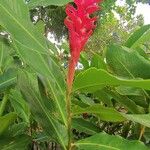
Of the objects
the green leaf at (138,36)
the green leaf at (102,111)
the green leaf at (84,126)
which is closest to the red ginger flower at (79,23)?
the green leaf at (102,111)

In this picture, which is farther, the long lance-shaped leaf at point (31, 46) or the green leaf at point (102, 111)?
the green leaf at point (102, 111)

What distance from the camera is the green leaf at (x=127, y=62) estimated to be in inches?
50.3

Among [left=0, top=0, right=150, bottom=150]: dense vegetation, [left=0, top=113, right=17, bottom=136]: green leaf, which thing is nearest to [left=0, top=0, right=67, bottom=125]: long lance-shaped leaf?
[left=0, top=0, right=150, bottom=150]: dense vegetation

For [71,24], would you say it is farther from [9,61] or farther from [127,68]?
[9,61]

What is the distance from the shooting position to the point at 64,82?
121 cm

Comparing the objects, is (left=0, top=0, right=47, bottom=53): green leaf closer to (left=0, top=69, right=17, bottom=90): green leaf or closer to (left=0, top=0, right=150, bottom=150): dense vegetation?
(left=0, top=0, right=150, bottom=150): dense vegetation

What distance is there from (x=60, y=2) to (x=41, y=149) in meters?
0.67

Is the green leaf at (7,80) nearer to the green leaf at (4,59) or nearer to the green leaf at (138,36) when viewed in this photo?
the green leaf at (4,59)

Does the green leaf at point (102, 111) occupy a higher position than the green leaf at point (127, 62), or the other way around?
the green leaf at point (127, 62)

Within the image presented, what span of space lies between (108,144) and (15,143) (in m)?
0.36

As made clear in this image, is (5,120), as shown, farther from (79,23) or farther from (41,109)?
(79,23)

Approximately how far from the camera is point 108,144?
3.86ft

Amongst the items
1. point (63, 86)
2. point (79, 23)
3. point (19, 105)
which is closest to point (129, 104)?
point (63, 86)

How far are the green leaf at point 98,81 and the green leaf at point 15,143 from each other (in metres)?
0.32
